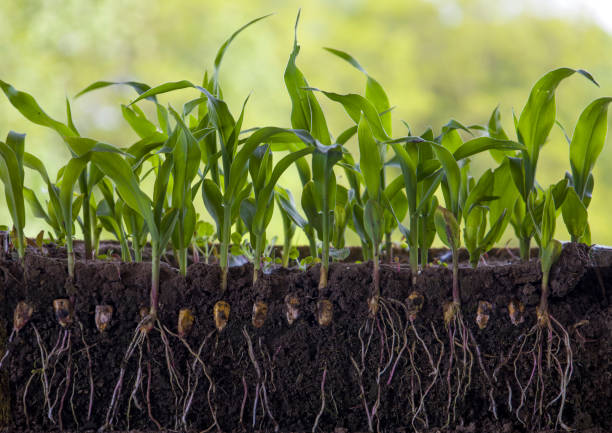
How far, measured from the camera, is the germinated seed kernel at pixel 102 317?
Result: 856 mm

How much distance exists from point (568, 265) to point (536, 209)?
0.14 m

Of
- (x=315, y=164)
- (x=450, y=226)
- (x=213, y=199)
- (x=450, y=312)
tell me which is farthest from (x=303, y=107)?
(x=450, y=312)

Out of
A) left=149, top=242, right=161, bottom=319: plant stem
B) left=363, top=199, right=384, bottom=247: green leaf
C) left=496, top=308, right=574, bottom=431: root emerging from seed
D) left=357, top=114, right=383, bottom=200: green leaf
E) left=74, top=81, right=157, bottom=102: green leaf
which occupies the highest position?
left=74, top=81, right=157, bottom=102: green leaf

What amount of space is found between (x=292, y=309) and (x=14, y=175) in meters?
0.52

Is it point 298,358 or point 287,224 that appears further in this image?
point 287,224

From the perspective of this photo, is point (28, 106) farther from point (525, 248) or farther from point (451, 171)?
point (525, 248)

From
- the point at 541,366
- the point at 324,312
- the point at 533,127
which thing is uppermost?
the point at 533,127

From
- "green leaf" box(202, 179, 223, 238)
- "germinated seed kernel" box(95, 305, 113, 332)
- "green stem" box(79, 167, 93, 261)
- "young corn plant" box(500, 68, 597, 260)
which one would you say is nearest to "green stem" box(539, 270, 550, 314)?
"young corn plant" box(500, 68, 597, 260)

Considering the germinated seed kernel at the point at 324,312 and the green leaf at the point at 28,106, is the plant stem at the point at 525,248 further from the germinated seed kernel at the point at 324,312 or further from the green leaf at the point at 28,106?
the green leaf at the point at 28,106

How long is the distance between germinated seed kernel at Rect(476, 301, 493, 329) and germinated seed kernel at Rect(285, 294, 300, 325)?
1.01 feet

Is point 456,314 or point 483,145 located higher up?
point 483,145

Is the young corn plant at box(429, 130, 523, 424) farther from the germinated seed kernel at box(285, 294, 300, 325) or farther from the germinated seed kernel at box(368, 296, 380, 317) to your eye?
the germinated seed kernel at box(285, 294, 300, 325)

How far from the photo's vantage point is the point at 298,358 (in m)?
0.87

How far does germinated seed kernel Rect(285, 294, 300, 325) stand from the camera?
0.87 m
